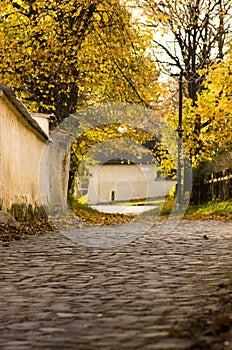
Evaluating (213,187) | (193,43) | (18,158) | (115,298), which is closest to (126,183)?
(213,187)

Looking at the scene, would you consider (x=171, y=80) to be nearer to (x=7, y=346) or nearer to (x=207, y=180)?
(x=207, y=180)

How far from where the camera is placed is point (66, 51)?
19.5m

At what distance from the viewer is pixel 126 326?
Result: 3.79 meters

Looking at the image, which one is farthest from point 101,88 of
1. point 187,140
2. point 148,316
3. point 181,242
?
point 148,316

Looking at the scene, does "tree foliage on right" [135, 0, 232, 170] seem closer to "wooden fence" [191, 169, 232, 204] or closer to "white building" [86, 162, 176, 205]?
"wooden fence" [191, 169, 232, 204]

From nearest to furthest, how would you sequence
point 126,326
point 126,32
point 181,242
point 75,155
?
1. point 126,326
2. point 181,242
3. point 126,32
4. point 75,155

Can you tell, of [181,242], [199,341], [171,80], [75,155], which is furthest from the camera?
[171,80]

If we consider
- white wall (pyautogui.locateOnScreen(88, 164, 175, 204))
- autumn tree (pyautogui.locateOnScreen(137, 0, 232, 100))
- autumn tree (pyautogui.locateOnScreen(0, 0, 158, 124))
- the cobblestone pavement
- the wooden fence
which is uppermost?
autumn tree (pyautogui.locateOnScreen(137, 0, 232, 100))

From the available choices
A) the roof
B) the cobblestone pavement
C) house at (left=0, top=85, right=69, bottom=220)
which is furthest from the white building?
the cobblestone pavement

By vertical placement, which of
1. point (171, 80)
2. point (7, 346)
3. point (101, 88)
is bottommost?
point (7, 346)

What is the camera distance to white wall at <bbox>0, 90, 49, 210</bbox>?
13258 mm

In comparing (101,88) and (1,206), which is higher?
(101,88)

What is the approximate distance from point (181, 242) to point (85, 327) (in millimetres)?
7004

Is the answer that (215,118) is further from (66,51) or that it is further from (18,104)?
(18,104)
